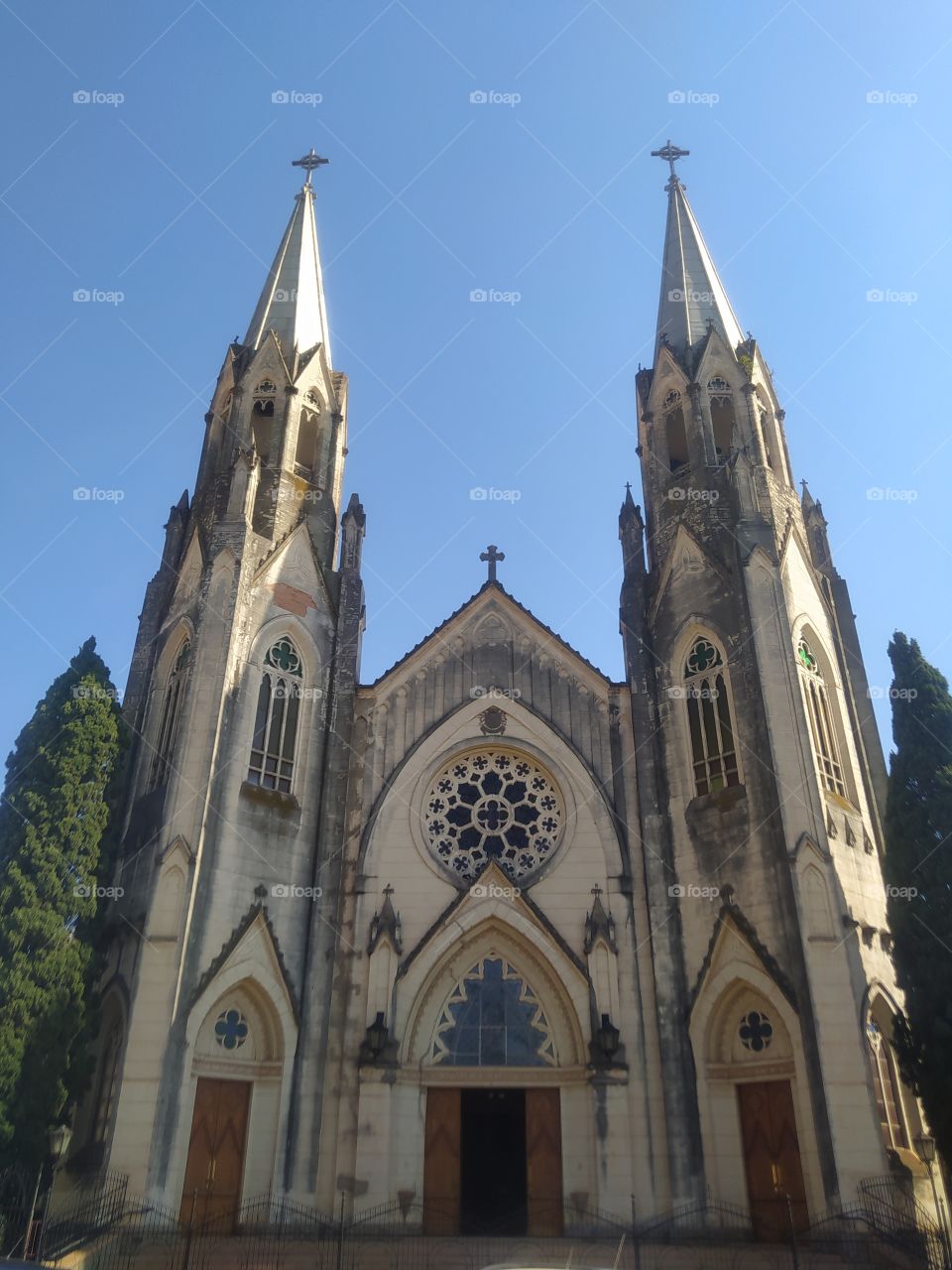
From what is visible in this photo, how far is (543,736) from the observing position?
25.8 metres

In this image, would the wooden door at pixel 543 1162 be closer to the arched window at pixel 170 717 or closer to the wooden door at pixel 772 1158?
the wooden door at pixel 772 1158

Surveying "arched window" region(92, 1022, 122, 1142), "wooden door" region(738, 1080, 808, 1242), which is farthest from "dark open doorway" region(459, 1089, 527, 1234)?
"arched window" region(92, 1022, 122, 1142)

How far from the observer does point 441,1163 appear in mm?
21062

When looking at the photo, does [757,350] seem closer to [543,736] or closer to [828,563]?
[828,563]

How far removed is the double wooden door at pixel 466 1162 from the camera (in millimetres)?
20406

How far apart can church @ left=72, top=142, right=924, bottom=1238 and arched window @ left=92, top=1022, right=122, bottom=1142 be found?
103mm

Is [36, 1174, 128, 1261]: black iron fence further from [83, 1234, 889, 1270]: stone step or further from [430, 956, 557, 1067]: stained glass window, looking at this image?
[430, 956, 557, 1067]: stained glass window

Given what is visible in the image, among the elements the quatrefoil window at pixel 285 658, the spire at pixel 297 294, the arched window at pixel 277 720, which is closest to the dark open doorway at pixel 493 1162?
the arched window at pixel 277 720

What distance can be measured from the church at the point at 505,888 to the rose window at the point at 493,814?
2.7 inches

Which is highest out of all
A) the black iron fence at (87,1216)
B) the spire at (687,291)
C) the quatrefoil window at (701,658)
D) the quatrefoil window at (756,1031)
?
the spire at (687,291)

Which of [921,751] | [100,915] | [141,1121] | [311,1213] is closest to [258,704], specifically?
[100,915]

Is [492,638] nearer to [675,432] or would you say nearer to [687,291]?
[675,432]

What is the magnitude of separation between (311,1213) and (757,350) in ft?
87.3

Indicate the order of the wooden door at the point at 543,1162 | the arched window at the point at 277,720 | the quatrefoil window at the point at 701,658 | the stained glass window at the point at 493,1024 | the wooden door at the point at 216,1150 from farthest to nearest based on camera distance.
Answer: the quatrefoil window at the point at 701,658
the arched window at the point at 277,720
the stained glass window at the point at 493,1024
the wooden door at the point at 543,1162
the wooden door at the point at 216,1150
